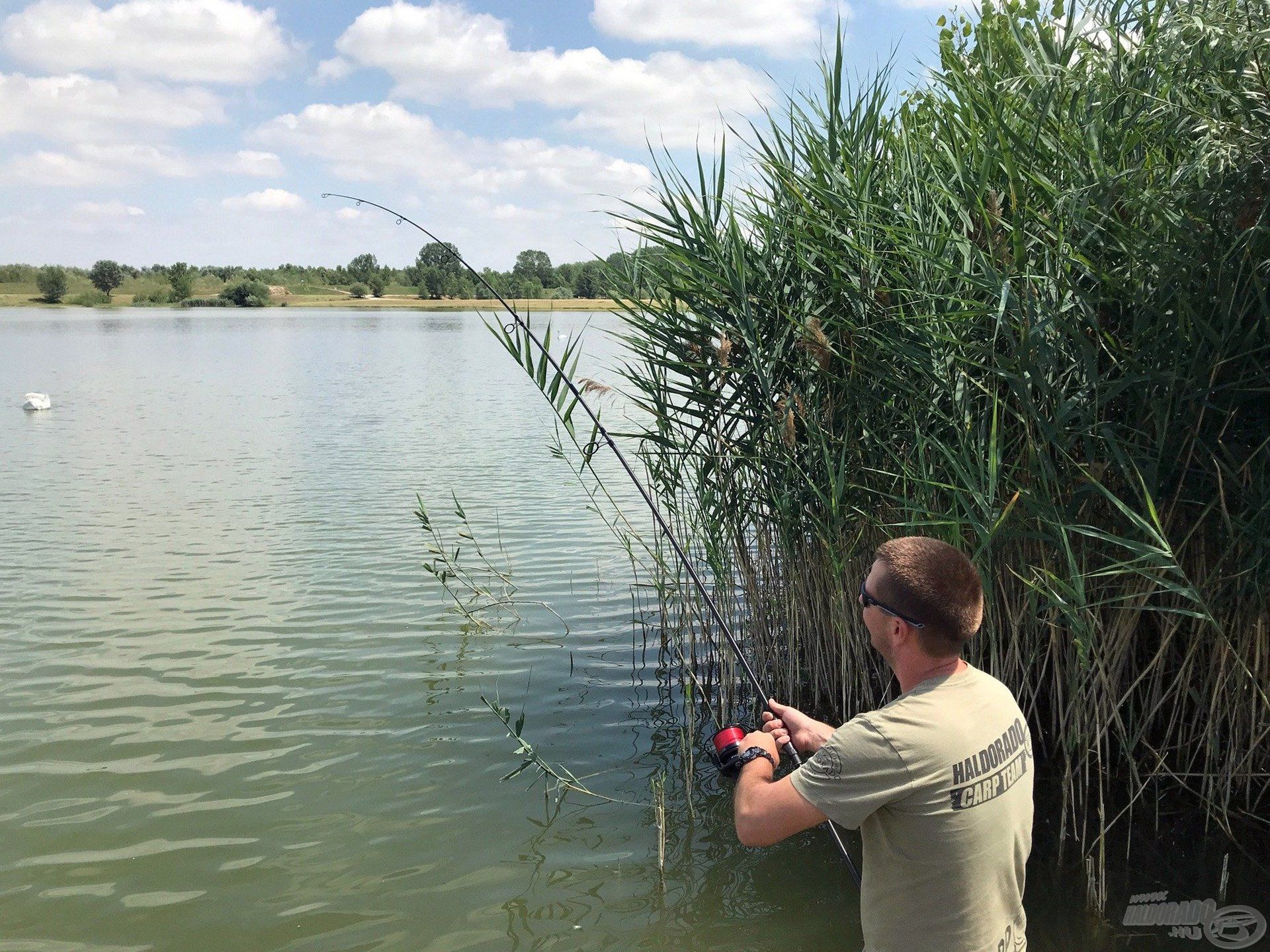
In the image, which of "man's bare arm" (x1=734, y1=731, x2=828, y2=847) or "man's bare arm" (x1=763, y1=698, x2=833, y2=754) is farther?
"man's bare arm" (x1=763, y1=698, x2=833, y2=754)

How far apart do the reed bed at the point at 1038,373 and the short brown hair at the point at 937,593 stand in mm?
1539

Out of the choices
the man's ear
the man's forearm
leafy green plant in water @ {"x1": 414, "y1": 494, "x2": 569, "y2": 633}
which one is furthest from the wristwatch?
leafy green plant in water @ {"x1": 414, "y1": 494, "x2": 569, "y2": 633}

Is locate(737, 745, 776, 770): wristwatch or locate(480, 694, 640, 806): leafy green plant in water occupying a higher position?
locate(737, 745, 776, 770): wristwatch

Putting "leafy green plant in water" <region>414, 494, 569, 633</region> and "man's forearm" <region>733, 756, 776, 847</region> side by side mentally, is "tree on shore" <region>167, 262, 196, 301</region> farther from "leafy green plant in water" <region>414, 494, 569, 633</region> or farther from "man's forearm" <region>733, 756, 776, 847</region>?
"man's forearm" <region>733, 756, 776, 847</region>

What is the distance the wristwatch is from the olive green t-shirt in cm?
22

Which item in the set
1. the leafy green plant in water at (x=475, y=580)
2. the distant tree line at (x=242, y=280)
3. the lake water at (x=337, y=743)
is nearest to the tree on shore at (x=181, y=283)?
the distant tree line at (x=242, y=280)

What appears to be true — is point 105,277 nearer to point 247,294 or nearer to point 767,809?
point 247,294

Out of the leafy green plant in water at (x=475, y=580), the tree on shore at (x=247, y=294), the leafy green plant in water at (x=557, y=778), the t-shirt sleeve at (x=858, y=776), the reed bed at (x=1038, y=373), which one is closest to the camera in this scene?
the t-shirt sleeve at (x=858, y=776)

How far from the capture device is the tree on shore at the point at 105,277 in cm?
10525

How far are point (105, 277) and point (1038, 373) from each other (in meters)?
119

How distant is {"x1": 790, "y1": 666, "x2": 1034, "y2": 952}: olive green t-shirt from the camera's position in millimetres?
2074

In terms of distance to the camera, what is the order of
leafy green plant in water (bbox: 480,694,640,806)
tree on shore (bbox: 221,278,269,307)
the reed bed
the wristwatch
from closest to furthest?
the wristwatch → the reed bed → leafy green plant in water (bbox: 480,694,640,806) → tree on shore (bbox: 221,278,269,307)

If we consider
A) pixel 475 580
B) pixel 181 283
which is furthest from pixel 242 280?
pixel 475 580

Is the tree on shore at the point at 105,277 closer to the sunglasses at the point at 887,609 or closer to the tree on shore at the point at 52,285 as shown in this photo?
the tree on shore at the point at 52,285
